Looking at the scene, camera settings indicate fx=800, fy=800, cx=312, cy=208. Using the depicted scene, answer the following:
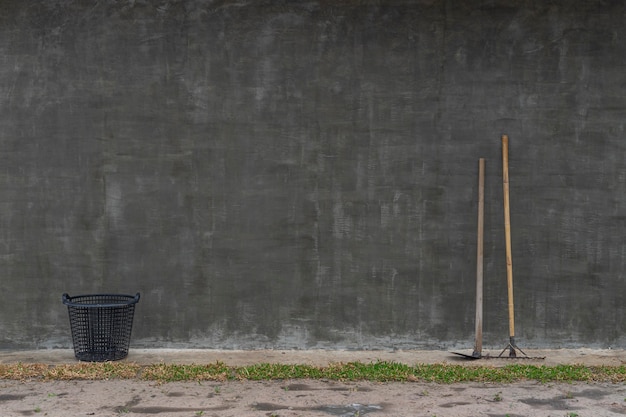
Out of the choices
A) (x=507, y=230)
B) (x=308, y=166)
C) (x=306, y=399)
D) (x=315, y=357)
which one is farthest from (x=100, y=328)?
(x=507, y=230)

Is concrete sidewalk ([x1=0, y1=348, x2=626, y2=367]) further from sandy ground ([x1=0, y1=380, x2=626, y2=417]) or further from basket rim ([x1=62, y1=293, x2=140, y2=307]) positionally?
sandy ground ([x1=0, y1=380, x2=626, y2=417])

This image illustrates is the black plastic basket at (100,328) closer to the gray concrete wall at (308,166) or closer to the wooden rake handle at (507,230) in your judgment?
the gray concrete wall at (308,166)

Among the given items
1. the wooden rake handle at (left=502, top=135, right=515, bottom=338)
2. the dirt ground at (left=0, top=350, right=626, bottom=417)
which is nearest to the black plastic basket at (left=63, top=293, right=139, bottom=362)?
the dirt ground at (left=0, top=350, right=626, bottom=417)

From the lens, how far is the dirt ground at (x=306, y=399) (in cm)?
586

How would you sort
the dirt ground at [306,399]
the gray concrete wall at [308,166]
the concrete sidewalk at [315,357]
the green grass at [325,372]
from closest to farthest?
the dirt ground at [306,399] → the green grass at [325,372] → the concrete sidewalk at [315,357] → the gray concrete wall at [308,166]

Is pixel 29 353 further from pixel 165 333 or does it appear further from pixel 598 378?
pixel 598 378

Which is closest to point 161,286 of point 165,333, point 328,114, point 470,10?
point 165,333

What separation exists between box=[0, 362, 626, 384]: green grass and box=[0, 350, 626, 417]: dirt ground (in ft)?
0.41

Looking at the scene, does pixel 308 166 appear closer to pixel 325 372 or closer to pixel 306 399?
pixel 325 372

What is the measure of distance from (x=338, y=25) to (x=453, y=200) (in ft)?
6.79

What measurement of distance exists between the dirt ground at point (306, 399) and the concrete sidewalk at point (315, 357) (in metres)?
0.74

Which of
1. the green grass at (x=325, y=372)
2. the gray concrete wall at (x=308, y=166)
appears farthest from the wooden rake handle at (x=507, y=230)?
the green grass at (x=325, y=372)

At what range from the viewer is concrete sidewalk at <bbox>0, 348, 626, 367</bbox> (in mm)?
7414

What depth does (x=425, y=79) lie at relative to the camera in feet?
A: 25.9
